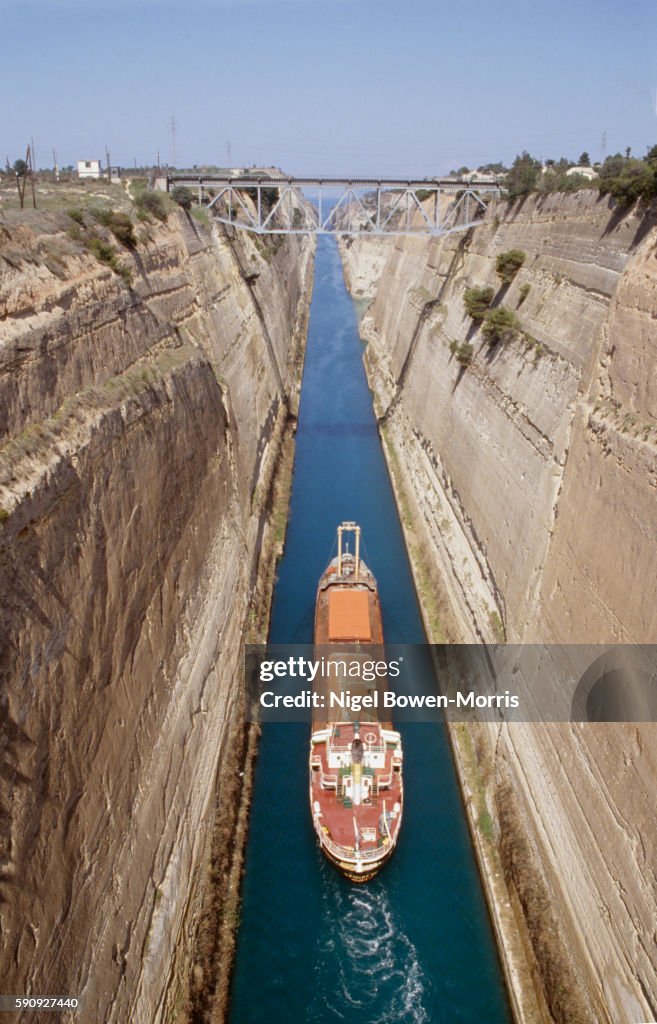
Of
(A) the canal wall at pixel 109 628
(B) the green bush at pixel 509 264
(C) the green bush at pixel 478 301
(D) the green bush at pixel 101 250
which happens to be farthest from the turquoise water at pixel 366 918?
(B) the green bush at pixel 509 264

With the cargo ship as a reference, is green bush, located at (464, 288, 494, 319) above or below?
above

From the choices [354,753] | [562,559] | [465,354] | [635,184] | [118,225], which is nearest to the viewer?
[562,559]

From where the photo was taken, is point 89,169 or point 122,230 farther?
point 89,169

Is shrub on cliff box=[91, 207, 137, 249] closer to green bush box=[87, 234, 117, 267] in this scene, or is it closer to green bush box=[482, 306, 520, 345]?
green bush box=[87, 234, 117, 267]

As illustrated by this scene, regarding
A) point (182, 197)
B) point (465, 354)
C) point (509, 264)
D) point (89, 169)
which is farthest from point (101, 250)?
point (89, 169)

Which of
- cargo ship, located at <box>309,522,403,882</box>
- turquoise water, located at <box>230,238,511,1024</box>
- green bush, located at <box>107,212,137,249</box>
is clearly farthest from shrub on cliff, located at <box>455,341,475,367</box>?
turquoise water, located at <box>230,238,511,1024</box>

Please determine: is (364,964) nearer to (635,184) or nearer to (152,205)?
(635,184)
